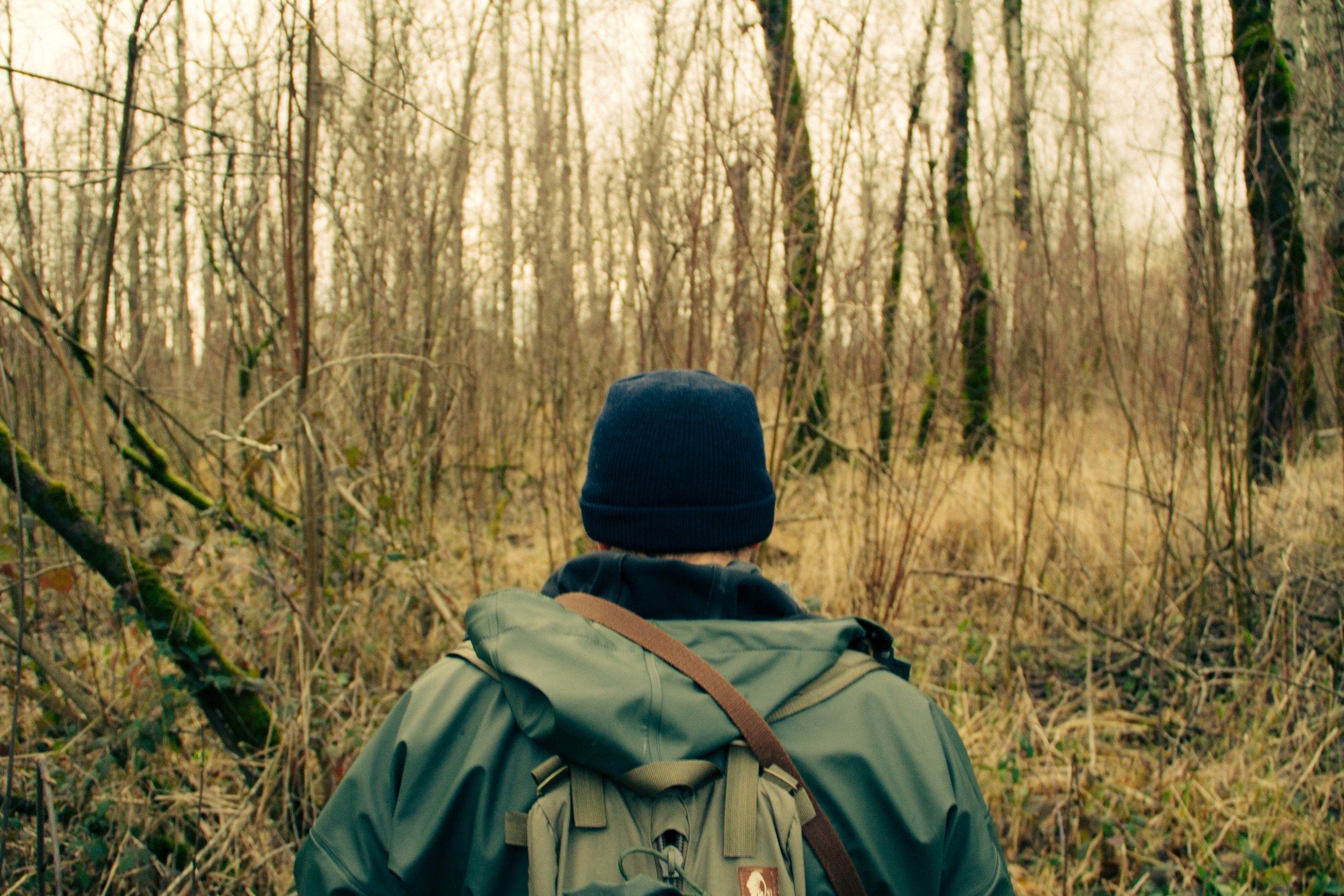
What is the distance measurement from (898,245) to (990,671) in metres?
2.29

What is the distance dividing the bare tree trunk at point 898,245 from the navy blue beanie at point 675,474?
2.40 meters

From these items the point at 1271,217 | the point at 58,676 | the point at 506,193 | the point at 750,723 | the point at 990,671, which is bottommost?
the point at 990,671

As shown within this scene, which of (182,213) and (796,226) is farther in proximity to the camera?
(796,226)

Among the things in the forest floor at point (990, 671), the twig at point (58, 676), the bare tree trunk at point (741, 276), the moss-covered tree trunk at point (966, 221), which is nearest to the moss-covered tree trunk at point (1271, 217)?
the forest floor at point (990, 671)

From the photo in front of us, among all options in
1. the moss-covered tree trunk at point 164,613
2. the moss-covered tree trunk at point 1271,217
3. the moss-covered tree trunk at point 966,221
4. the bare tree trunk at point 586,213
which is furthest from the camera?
the moss-covered tree trunk at point 966,221

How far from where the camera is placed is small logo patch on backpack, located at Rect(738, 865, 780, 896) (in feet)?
2.69

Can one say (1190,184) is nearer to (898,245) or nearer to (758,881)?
(898,245)

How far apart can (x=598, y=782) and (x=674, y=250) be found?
111 inches

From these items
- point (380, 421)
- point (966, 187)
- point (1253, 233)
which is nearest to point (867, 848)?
point (380, 421)

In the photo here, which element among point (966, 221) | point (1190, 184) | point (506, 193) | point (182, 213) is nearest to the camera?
point (1190, 184)

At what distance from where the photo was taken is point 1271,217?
14.8ft

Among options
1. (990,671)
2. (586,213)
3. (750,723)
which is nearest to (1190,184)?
(990,671)

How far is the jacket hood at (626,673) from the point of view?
83 cm

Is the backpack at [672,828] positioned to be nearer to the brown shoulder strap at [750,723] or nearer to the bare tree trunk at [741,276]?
the brown shoulder strap at [750,723]
